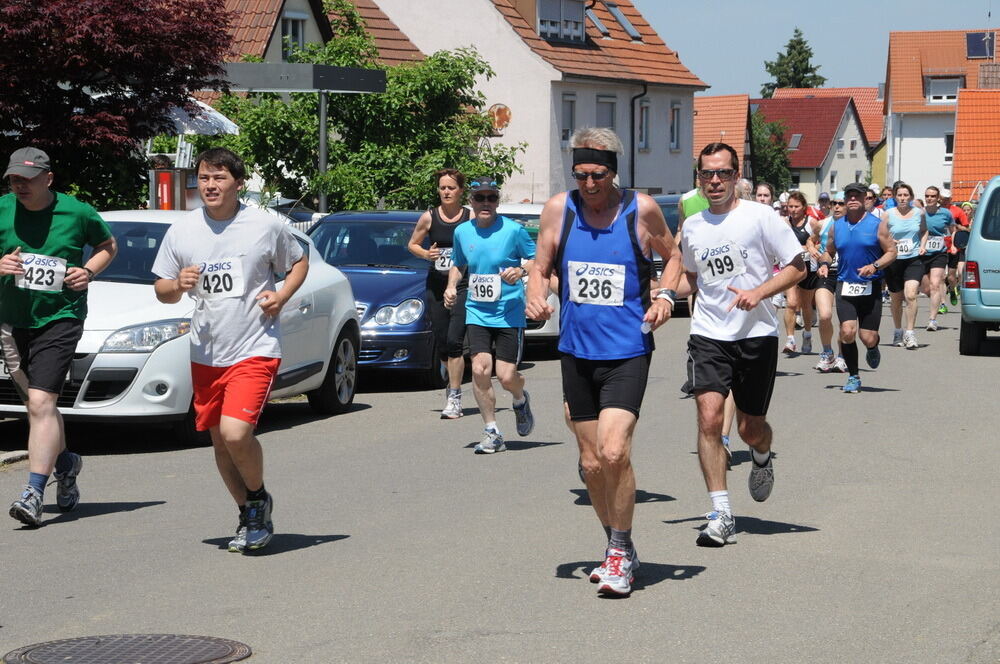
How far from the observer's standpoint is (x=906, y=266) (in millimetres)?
20578

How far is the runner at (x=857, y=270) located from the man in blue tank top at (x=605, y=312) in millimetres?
8271

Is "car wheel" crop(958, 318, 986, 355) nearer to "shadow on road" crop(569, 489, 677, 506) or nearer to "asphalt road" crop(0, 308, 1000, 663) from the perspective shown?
"asphalt road" crop(0, 308, 1000, 663)

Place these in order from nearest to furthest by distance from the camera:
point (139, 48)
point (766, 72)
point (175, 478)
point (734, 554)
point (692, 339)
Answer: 1. point (734, 554)
2. point (692, 339)
3. point (175, 478)
4. point (139, 48)
5. point (766, 72)

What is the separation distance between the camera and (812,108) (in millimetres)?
116188

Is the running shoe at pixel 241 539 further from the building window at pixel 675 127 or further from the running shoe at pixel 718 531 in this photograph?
the building window at pixel 675 127

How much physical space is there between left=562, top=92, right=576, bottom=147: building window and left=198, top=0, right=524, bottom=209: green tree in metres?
23.5

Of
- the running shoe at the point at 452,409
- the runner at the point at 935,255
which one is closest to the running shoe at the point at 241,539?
the running shoe at the point at 452,409

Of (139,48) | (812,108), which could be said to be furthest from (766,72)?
(139,48)

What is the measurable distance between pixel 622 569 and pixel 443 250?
6724 mm

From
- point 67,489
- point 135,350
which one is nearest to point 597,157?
point 67,489

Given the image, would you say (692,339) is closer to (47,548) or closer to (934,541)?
(934,541)

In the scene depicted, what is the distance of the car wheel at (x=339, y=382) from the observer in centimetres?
1312

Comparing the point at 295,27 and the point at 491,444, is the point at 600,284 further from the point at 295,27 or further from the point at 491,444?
the point at 295,27

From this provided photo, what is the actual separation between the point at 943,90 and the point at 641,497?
80017 millimetres
